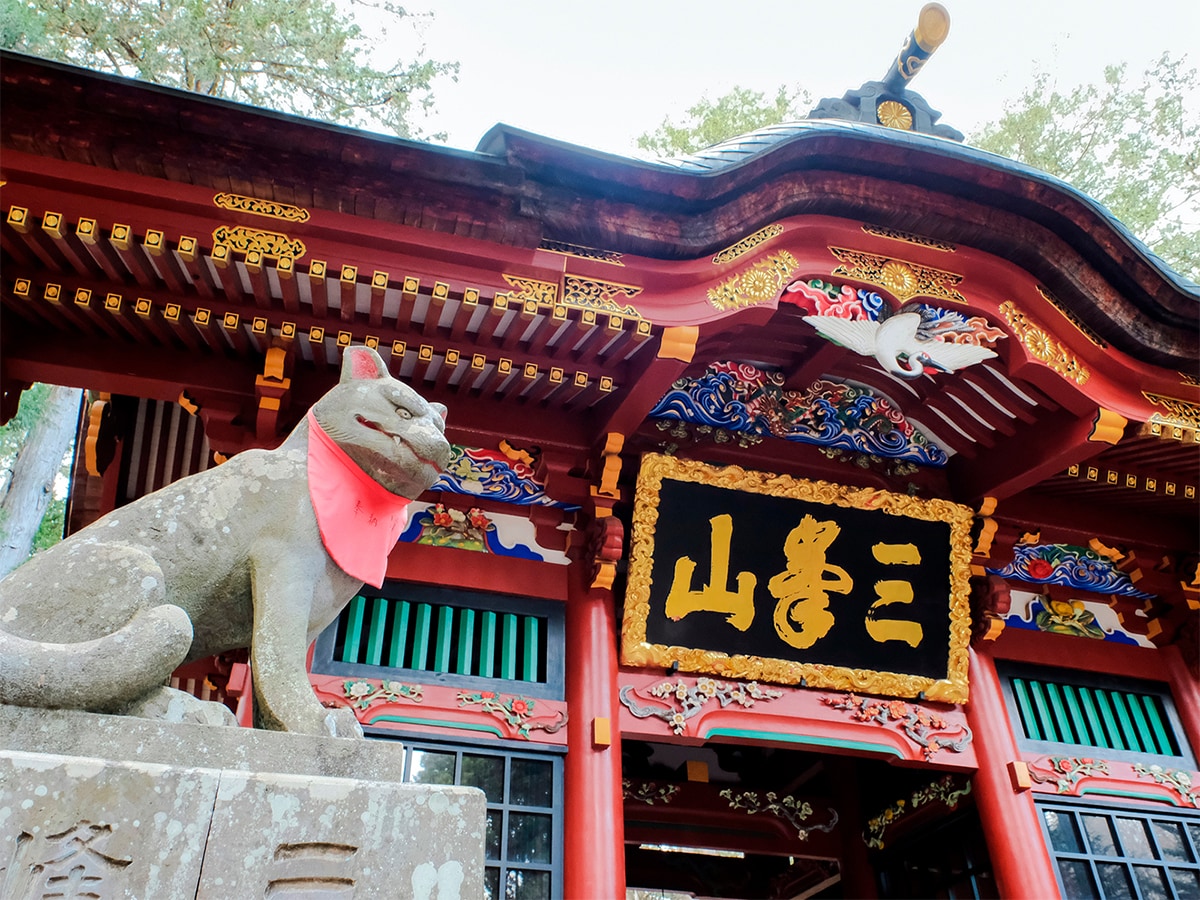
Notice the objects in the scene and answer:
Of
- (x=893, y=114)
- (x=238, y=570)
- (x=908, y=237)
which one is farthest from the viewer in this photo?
(x=893, y=114)

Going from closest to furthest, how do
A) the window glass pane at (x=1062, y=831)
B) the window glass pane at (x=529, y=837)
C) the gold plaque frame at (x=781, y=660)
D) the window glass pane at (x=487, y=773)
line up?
the window glass pane at (x=529, y=837) → the window glass pane at (x=487, y=773) → the gold plaque frame at (x=781, y=660) → the window glass pane at (x=1062, y=831)

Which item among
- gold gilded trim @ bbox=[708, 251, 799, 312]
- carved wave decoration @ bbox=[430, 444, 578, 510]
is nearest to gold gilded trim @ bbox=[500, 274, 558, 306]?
gold gilded trim @ bbox=[708, 251, 799, 312]

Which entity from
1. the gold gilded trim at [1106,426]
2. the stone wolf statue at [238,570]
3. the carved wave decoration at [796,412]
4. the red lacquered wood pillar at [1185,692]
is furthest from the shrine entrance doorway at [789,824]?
the stone wolf statue at [238,570]

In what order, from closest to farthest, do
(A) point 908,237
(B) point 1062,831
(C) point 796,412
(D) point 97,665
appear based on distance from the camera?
1. (D) point 97,665
2. (A) point 908,237
3. (B) point 1062,831
4. (C) point 796,412

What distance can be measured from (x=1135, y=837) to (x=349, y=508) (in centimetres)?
587

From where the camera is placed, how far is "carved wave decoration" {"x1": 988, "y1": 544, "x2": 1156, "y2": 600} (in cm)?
669

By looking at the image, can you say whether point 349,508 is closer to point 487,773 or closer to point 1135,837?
point 487,773

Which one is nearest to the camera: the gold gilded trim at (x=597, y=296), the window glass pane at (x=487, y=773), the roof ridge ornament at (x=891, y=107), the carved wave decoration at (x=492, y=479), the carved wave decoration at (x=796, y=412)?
the gold gilded trim at (x=597, y=296)

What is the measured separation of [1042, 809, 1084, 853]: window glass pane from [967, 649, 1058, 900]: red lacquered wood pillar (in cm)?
16

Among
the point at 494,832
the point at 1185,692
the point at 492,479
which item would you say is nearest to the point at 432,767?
the point at 494,832

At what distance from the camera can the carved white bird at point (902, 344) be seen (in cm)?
528

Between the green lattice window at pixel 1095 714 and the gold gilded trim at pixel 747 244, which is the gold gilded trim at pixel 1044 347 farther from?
the green lattice window at pixel 1095 714

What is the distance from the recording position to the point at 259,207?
4363 mm

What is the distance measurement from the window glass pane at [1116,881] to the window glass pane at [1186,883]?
345 mm
